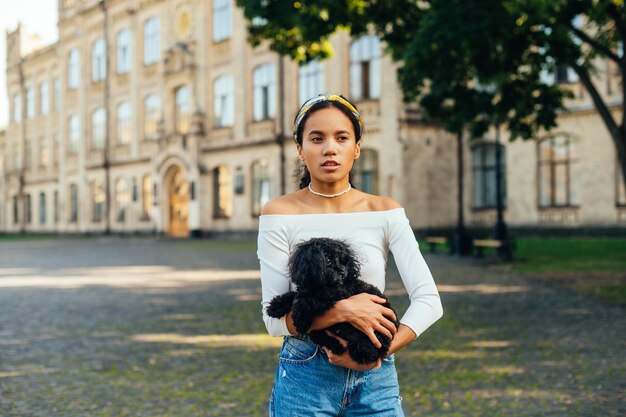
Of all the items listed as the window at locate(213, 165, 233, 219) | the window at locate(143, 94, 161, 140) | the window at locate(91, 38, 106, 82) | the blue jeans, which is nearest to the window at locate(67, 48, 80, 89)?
the window at locate(91, 38, 106, 82)

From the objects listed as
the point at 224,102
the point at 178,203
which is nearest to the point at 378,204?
the point at 224,102

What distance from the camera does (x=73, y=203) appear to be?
51.1m

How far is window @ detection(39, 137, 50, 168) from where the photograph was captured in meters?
55.6

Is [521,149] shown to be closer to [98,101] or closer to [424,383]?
[424,383]

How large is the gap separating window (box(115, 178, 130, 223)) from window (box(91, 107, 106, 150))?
11.2 feet

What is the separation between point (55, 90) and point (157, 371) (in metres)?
52.4

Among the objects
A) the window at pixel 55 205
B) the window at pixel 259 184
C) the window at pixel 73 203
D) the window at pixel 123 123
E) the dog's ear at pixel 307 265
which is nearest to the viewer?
the dog's ear at pixel 307 265

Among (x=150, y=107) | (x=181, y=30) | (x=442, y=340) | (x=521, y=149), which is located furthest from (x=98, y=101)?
(x=442, y=340)

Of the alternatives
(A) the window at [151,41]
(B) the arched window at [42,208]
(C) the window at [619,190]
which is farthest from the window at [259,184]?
(B) the arched window at [42,208]

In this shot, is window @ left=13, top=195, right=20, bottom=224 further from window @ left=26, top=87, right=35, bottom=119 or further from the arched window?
window @ left=26, top=87, right=35, bottom=119

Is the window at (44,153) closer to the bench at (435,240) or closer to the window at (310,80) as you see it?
the window at (310,80)

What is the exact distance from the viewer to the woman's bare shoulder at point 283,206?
2.09 m

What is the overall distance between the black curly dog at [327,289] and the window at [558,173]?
28.2m

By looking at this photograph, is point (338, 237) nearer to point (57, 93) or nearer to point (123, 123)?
point (123, 123)
